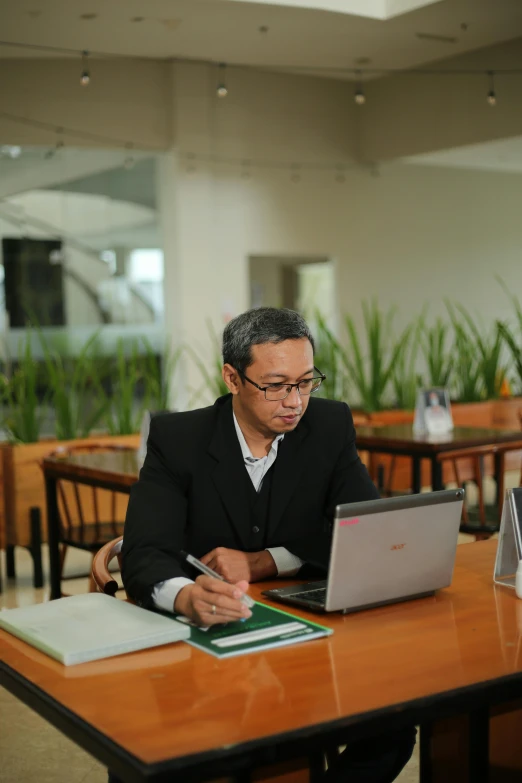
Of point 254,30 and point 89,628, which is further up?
point 254,30

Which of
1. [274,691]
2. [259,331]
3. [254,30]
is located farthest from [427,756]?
[254,30]

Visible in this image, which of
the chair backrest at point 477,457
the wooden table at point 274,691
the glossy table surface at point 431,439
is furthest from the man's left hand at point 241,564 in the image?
the glossy table surface at point 431,439

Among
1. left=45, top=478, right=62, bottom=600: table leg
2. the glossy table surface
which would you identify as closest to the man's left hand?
left=45, top=478, right=62, bottom=600: table leg

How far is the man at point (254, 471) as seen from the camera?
2.14m

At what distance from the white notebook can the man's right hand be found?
5 centimetres

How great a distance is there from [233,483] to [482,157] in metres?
9.23

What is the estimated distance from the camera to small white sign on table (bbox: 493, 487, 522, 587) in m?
2.08

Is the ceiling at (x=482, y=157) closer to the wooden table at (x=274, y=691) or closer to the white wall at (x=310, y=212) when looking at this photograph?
the white wall at (x=310, y=212)

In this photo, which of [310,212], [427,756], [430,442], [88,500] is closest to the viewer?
[427,756]

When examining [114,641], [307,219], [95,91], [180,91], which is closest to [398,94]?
[307,219]

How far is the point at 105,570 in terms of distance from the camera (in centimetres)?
226

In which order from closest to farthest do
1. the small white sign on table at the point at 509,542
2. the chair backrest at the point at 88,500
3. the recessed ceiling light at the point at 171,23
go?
the small white sign on table at the point at 509,542
the chair backrest at the point at 88,500
the recessed ceiling light at the point at 171,23

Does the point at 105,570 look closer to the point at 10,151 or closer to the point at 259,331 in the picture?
the point at 259,331

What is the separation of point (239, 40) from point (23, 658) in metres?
7.39
